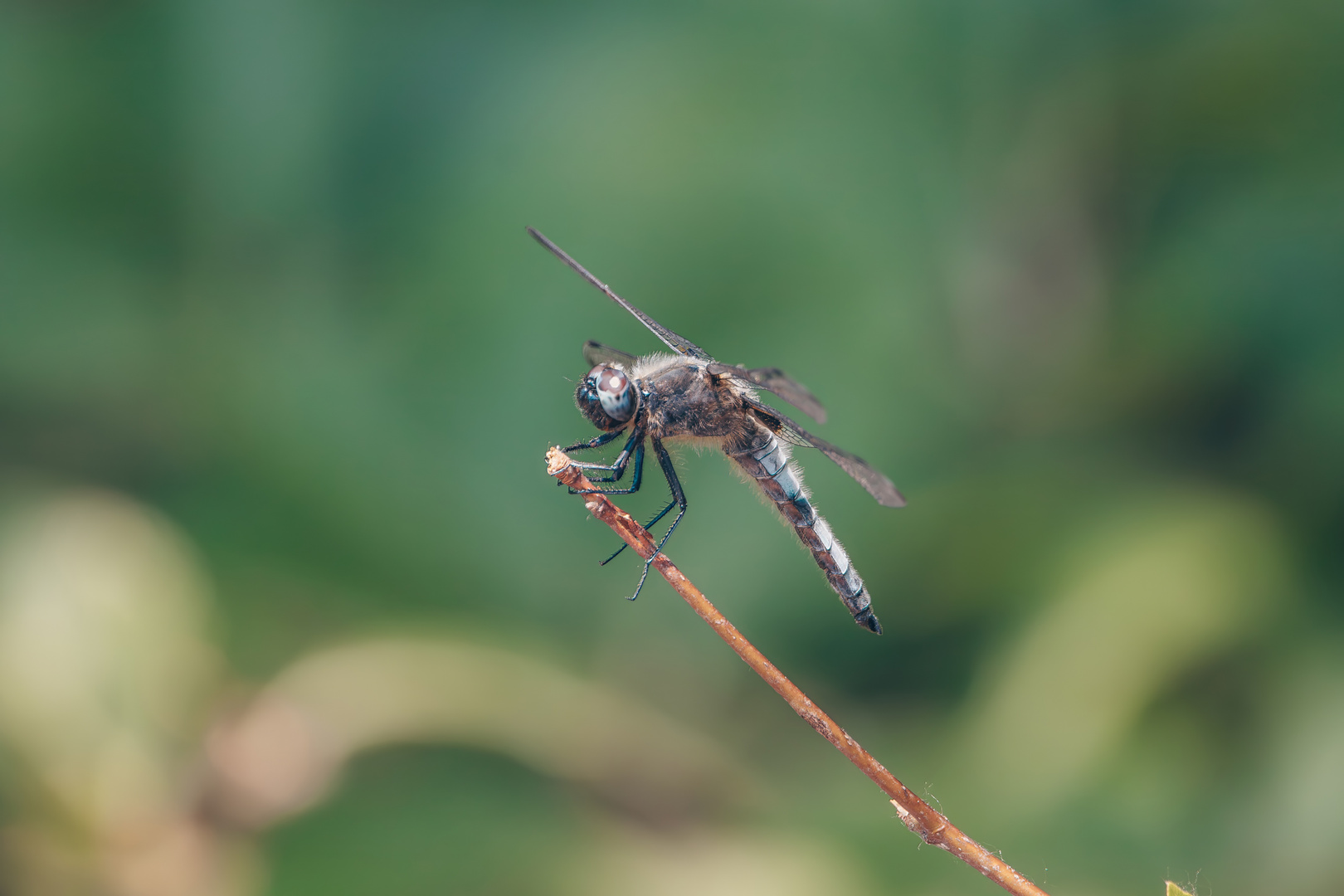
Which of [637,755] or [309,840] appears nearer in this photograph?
[309,840]

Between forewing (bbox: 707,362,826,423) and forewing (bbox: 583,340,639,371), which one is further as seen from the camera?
forewing (bbox: 583,340,639,371)

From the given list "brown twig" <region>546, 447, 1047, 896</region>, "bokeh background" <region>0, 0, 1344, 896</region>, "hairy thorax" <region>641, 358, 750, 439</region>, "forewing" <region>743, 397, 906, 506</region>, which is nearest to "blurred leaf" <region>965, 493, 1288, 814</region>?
"bokeh background" <region>0, 0, 1344, 896</region>

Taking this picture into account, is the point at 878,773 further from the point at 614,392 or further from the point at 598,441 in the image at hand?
the point at 598,441

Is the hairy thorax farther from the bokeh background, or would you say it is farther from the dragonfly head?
the bokeh background

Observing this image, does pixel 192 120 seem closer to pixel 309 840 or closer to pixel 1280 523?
pixel 309 840

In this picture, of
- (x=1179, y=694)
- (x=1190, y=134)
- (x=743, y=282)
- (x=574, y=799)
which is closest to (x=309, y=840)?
(x=574, y=799)

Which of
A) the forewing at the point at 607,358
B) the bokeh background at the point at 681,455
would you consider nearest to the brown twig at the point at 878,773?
the forewing at the point at 607,358
